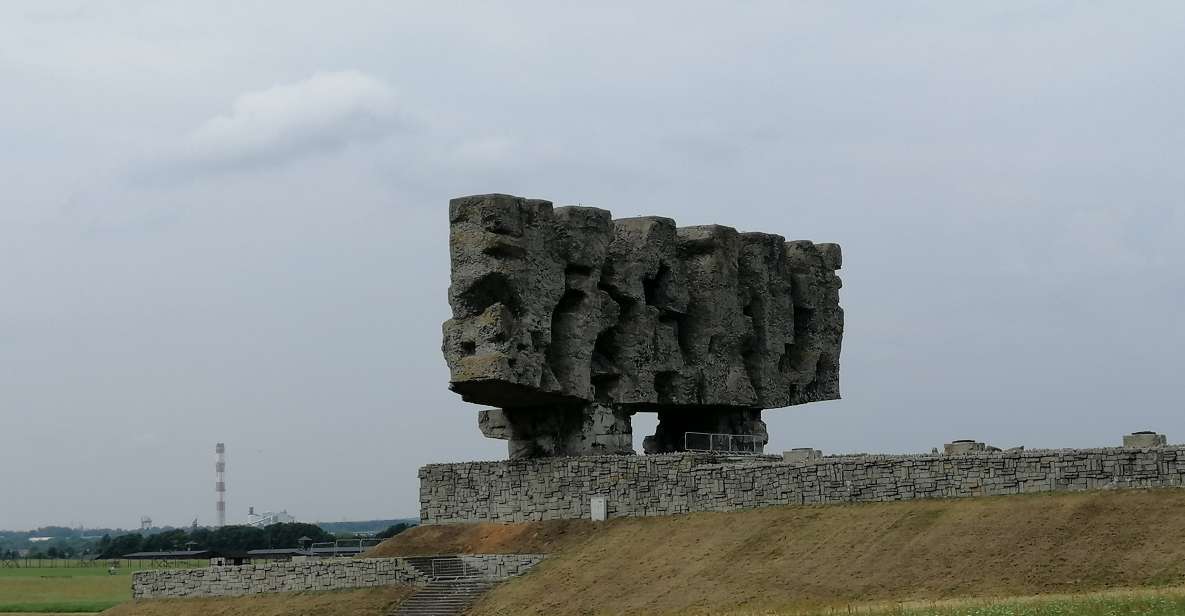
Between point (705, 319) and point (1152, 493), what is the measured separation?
21.0 metres

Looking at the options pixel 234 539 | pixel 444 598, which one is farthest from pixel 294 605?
pixel 234 539

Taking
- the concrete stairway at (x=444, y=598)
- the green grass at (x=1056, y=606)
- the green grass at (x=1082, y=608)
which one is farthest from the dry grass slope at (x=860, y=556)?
the green grass at (x=1082, y=608)

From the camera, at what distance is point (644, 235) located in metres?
52.2

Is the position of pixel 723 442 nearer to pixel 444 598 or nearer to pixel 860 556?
pixel 444 598

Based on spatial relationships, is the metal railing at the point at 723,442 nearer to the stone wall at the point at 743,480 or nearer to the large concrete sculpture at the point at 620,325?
the large concrete sculpture at the point at 620,325

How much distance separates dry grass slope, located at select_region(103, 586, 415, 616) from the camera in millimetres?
43406

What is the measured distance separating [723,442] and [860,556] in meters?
19.2

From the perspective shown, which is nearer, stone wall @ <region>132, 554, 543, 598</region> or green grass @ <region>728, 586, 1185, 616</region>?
green grass @ <region>728, 586, 1185, 616</region>

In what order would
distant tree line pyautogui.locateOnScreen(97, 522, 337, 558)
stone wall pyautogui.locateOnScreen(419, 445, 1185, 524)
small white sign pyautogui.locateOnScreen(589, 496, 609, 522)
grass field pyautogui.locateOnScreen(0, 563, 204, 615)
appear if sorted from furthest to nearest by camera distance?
distant tree line pyautogui.locateOnScreen(97, 522, 337, 558) → grass field pyautogui.locateOnScreen(0, 563, 204, 615) → small white sign pyautogui.locateOnScreen(589, 496, 609, 522) → stone wall pyautogui.locateOnScreen(419, 445, 1185, 524)

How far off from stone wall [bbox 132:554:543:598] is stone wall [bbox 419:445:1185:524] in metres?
3.32

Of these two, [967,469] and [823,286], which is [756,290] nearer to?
[823,286]

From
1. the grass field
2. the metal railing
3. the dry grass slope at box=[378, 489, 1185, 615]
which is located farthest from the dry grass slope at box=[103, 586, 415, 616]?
the grass field

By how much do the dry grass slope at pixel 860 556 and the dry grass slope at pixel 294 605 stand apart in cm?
312

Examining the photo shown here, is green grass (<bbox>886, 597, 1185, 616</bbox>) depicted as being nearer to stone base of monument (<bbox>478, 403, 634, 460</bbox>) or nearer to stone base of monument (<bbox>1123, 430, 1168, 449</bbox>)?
stone base of monument (<bbox>1123, 430, 1168, 449</bbox>)
